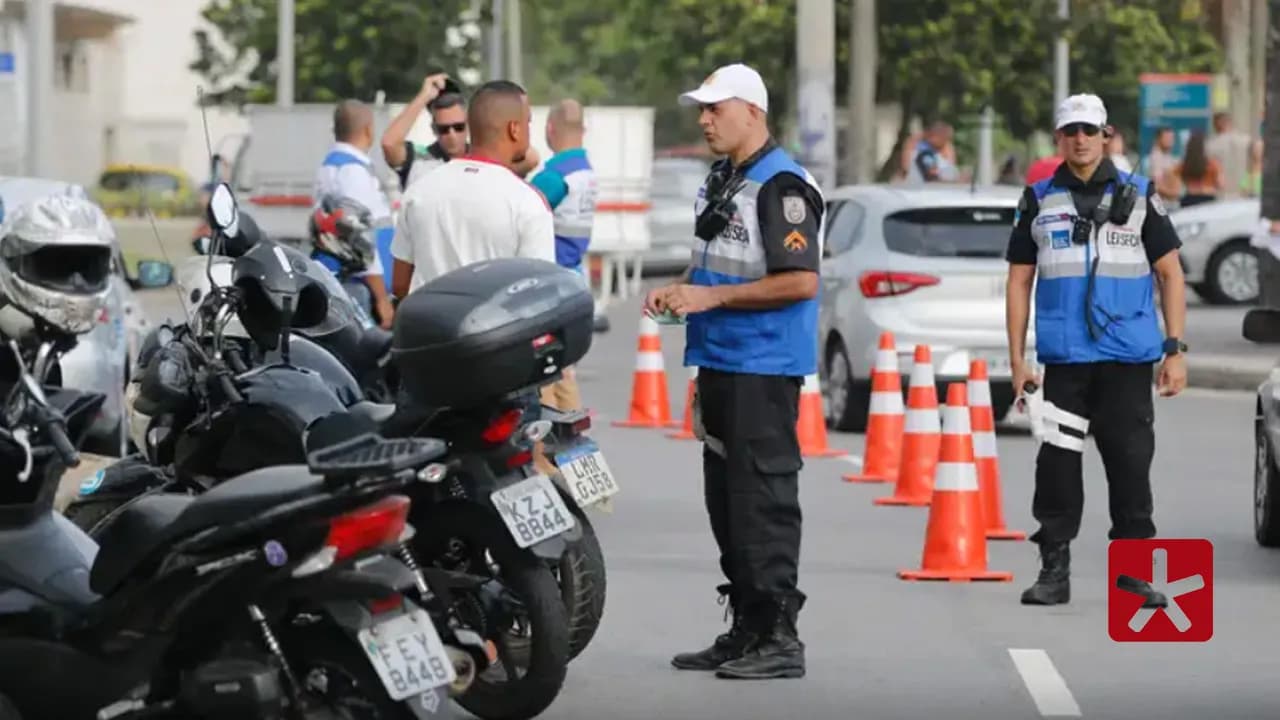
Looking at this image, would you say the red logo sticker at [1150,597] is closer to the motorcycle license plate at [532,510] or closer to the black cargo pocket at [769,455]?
the black cargo pocket at [769,455]

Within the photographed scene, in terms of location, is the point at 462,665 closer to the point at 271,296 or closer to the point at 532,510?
the point at 532,510

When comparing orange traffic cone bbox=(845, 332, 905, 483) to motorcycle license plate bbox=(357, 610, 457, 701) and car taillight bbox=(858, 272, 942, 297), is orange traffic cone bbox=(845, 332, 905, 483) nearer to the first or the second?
car taillight bbox=(858, 272, 942, 297)

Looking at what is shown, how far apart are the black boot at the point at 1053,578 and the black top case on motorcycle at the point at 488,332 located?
3524 mm

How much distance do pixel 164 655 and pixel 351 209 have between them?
7.27 metres

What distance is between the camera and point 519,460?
8133mm

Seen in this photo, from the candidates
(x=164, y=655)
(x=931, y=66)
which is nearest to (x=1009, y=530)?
(x=164, y=655)

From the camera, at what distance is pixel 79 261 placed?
6594 mm

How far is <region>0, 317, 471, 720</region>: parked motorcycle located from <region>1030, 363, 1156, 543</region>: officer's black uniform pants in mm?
4716

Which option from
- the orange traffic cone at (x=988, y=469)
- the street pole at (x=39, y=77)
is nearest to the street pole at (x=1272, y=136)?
the orange traffic cone at (x=988, y=469)

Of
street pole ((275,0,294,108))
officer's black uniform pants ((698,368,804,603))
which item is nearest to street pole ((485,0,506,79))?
street pole ((275,0,294,108))

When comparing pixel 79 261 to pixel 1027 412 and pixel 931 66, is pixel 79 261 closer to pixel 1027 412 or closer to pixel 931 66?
pixel 1027 412

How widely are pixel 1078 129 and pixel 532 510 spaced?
3551 mm

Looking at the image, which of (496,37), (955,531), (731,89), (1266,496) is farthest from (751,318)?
(496,37)

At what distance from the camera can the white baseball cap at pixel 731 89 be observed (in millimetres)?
9477
